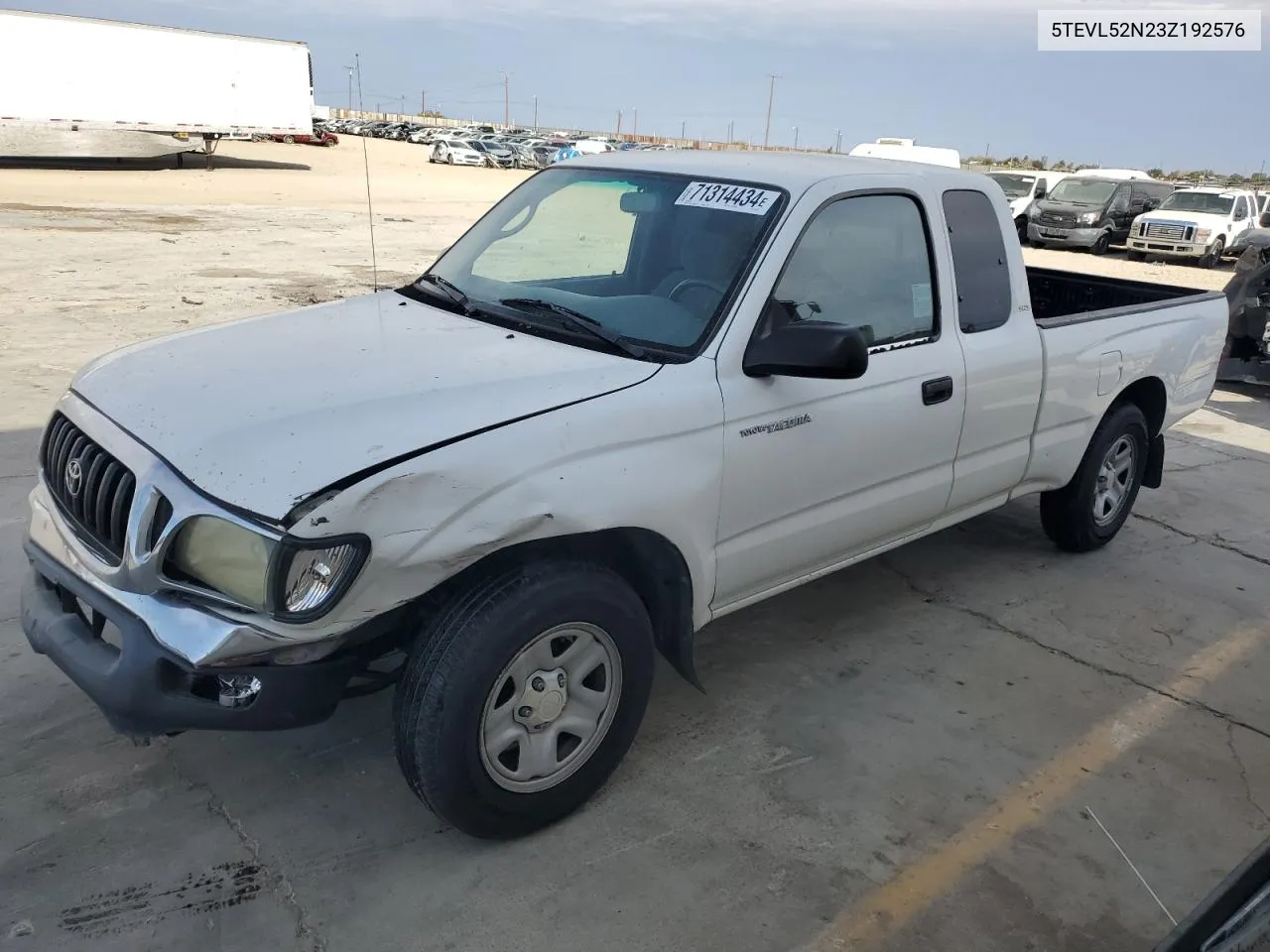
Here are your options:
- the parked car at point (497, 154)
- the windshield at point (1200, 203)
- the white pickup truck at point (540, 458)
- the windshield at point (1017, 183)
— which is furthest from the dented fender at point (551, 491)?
the parked car at point (497, 154)

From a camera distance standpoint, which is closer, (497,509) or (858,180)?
(497,509)

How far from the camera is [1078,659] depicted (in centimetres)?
433

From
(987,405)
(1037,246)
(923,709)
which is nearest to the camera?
(923,709)

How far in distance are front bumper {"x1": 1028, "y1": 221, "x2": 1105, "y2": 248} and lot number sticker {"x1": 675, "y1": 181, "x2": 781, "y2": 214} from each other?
23677 millimetres

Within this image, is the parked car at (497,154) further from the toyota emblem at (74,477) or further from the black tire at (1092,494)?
the toyota emblem at (74,477)

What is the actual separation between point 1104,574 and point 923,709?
1.97 metres

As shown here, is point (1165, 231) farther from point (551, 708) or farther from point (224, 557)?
point (224, 557)

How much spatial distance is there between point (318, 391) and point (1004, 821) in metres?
2.46

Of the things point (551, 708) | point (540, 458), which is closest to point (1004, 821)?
point (551, 708)

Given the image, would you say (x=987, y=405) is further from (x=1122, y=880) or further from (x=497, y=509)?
(x=497, y=509)

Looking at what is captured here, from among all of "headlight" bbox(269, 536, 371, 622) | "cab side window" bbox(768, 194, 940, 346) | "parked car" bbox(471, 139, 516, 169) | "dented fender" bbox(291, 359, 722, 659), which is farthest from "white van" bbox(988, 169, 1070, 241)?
"parked car" bbox(471, 139, 516, 169)

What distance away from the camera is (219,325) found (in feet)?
11.7

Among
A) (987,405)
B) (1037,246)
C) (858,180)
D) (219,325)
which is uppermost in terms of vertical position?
(858,180)

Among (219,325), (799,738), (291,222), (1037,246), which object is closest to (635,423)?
(799,738)
